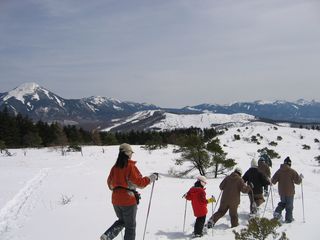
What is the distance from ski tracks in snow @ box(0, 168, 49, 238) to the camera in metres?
11.3

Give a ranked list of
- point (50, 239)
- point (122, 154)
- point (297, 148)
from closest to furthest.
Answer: point (122, 154) → point (50, 239) → point (297, 148)

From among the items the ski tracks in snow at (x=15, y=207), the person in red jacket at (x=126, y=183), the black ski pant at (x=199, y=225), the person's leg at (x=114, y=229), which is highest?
the person in red jacket at (x=126, y=183)

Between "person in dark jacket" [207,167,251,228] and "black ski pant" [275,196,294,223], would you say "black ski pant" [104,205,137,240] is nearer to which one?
"person in dark jacket" [207,167,251,228]

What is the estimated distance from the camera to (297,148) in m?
51.7

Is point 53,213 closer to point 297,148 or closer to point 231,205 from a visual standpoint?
point 231,205

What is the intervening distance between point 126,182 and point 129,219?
0.78 metres

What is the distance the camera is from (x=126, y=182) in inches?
286

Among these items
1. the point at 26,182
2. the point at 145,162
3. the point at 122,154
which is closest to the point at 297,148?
the point at 145,162

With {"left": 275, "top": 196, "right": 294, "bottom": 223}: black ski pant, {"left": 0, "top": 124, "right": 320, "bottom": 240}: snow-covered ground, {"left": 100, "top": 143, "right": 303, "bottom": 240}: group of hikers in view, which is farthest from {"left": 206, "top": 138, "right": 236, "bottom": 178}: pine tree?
{"left": 275, "top": 196, "right": 294, "bottom": 223}: black ski pant

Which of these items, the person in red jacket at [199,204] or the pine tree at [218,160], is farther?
the pine tree at [218,160]

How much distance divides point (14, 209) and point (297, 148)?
44.9 meters

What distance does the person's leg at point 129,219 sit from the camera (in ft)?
24.3

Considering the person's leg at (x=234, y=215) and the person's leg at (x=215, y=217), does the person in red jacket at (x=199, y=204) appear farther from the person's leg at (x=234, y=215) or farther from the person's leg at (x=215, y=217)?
the person's leg at (x=234, y=215)


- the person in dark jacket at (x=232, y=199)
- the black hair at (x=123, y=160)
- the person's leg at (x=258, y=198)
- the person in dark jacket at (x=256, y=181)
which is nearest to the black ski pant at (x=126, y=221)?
the black hair at (x=123, y=160)
